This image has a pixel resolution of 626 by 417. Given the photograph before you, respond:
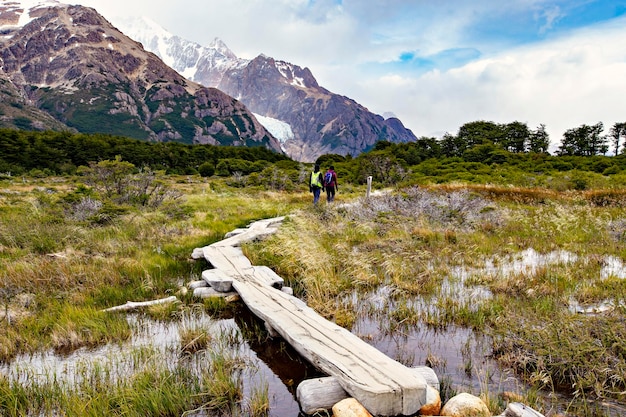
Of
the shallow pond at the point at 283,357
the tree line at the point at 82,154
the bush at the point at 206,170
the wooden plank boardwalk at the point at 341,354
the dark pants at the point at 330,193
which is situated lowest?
the shallow pond at the point at 283,357

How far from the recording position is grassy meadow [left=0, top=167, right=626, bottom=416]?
3697mm

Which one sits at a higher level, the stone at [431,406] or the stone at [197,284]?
the stone at [197,284]

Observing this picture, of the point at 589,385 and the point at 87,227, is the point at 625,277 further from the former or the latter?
the point at 87,227

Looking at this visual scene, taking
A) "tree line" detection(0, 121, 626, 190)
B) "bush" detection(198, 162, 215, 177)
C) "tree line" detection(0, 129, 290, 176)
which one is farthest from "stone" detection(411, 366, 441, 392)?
"bush" detection(198, 162, 215, 177)

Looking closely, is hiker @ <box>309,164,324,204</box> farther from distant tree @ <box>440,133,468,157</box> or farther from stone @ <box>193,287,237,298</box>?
distant tree @ <box>440,133,468,157</box>

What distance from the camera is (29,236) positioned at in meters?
9.68

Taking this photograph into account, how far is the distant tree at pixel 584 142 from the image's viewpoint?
199 ft

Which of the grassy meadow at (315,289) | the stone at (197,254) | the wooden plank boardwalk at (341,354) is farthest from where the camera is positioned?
the stone at (197,254)

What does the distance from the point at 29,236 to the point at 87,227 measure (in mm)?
1996

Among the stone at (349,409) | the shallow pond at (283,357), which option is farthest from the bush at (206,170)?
the stone at (349,409)

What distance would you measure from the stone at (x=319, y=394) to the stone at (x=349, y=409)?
14 cm

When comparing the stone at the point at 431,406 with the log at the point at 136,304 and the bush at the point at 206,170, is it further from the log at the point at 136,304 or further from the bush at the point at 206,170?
the bush at the point at 206,170

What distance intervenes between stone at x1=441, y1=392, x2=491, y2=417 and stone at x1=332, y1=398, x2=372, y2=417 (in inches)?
27.9

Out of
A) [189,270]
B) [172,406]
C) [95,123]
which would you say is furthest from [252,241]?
[95,123]
